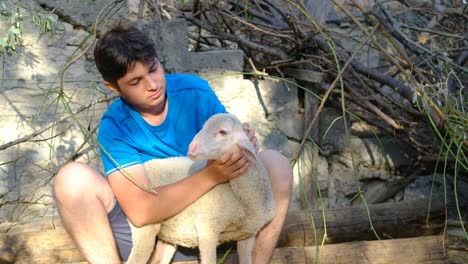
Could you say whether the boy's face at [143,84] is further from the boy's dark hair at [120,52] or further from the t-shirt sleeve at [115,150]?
the t-shirt sleeve at [115,150]

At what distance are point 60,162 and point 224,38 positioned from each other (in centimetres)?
135

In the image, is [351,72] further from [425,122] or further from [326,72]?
[425,122]

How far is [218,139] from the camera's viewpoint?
223 cm

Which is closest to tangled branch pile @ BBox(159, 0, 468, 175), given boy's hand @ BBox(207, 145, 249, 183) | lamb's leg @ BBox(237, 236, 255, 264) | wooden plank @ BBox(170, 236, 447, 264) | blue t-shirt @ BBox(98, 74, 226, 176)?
wooden plank @ BBox(170, 236, 447, 264)

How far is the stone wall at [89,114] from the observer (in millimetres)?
3855

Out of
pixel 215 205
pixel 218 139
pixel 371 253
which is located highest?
pixel 218 139

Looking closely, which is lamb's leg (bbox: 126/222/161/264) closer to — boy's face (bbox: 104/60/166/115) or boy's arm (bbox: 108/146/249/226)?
boy's arm (bbox: 108/146/249/226)

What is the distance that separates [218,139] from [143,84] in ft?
1.30

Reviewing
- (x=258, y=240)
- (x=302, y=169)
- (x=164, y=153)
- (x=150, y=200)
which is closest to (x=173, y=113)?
(x=164, y=153)

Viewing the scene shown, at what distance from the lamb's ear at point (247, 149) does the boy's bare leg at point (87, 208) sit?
0.57 m

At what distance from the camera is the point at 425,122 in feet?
13.4

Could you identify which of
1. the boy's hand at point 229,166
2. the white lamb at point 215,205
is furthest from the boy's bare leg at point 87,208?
the boy's hand at point 229,166

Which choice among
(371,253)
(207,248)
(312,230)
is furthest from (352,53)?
(207,248)

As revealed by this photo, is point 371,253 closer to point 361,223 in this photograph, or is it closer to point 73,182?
point 361,223
